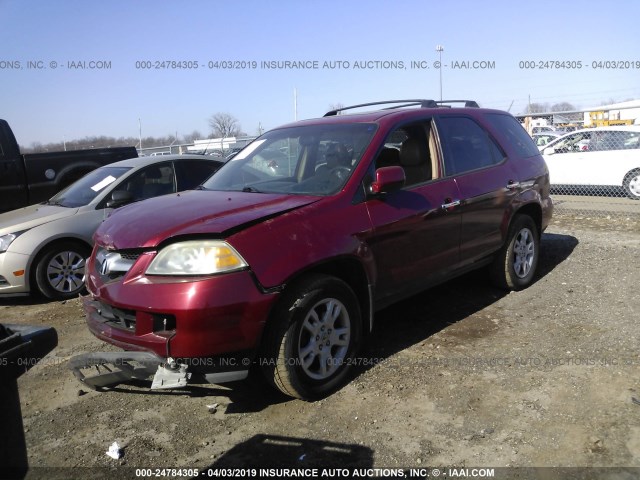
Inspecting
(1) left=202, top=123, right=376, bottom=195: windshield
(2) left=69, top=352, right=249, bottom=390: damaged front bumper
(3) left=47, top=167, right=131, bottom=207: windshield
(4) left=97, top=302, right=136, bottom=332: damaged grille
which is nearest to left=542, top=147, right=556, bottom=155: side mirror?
(1) left=202, top=123, right=376, bottom=195: windshield

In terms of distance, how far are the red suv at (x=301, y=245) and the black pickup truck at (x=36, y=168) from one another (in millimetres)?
5140

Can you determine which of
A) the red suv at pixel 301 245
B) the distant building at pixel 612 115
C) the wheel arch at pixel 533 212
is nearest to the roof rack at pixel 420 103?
the red suv at pixel 301 245

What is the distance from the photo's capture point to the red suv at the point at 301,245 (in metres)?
2.96

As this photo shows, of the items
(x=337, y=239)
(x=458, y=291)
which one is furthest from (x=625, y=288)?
(x=337, y=239)

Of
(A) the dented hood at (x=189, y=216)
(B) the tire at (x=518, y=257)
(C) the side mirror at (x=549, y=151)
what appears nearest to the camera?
(A) the dented hood at (x=189, y=216)

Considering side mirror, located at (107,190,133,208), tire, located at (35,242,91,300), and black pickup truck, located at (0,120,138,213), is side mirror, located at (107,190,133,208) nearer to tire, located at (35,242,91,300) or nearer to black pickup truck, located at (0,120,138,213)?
tire, located at (35,242,91,300)

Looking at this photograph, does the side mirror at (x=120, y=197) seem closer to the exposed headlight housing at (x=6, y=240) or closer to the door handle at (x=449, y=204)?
the exposed headlight housing at (x=6, y=240)

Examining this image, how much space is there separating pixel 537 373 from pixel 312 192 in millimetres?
2036

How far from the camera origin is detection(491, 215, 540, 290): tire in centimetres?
527

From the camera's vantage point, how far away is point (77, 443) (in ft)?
10.2

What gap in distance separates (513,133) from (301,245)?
3.45 m

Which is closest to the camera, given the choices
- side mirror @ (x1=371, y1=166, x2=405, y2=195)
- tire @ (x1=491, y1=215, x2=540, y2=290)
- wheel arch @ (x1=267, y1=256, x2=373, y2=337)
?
wheel arch @ (x1=267, y1=256, x2=373, y2=337)

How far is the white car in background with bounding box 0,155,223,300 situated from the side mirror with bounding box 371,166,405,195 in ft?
7.30

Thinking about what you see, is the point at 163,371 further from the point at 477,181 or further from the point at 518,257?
the point at 518,257
